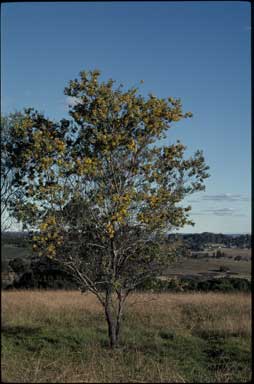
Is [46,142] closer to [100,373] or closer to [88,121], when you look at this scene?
[88,121]

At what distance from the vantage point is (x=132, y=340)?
11344mm

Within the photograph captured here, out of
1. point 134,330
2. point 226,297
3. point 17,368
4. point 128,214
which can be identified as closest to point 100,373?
point 17,368

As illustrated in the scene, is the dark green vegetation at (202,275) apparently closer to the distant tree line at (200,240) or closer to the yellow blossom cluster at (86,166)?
the distant tree line at (200,240)

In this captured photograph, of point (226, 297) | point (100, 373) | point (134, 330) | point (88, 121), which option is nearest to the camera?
point (100, 373)

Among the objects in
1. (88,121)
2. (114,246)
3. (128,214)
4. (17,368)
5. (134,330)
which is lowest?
(134,330)

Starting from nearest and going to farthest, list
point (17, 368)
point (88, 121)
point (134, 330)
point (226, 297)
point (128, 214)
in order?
1. point (17, 368)
2. point (128, 214)
3. point (88, 121)
4. point (134, 330)
5. point (226, 297)

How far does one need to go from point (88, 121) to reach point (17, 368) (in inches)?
187

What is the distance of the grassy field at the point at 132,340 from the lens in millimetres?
6395

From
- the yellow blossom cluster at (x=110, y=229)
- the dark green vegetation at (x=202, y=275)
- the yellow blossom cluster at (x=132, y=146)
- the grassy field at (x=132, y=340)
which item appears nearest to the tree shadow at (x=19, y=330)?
the grassy field at (x=132, y=340)

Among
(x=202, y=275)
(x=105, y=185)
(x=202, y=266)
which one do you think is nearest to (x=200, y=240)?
(x=105, y=185)

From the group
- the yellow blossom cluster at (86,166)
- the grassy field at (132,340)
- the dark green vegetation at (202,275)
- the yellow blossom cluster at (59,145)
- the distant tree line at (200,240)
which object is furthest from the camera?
the dark green vegetation at (202,275)

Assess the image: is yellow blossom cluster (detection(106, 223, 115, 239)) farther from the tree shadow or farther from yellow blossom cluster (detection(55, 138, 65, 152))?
the tree shadow

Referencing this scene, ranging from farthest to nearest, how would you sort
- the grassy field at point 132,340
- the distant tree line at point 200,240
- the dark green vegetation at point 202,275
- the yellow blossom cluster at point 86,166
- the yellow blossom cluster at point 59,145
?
the dark green vegetation at point 202,275 < the distant tree line at point 200,240 < the yellow blossom cluster at point 59,145 < the yellow blossom cluster at point 86,166 < the grassy field at point 132,340

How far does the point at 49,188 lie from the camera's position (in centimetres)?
898
